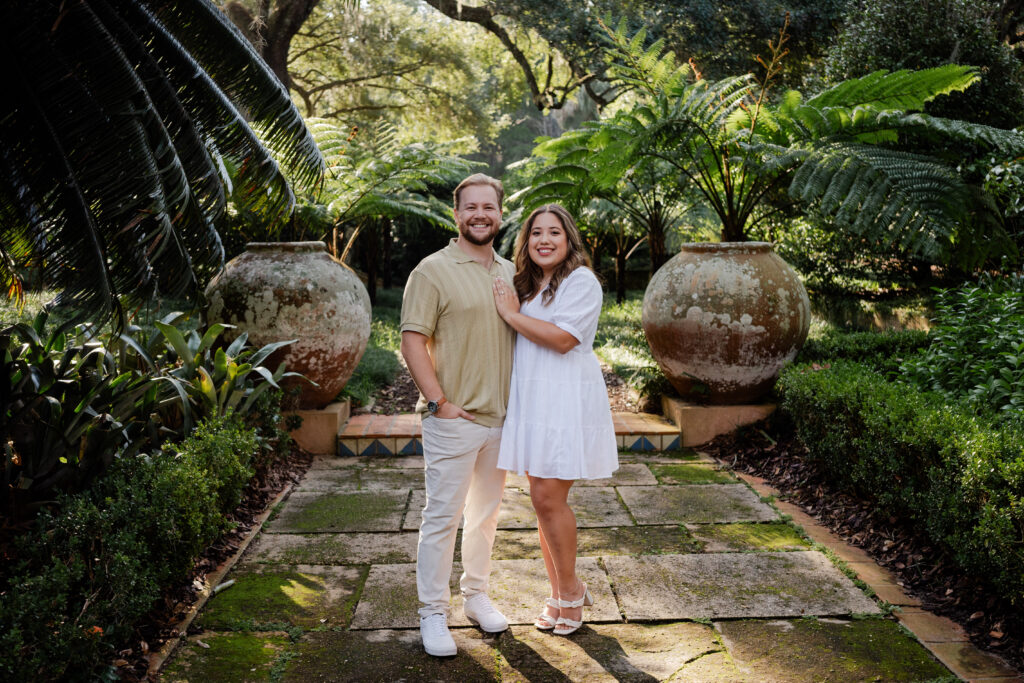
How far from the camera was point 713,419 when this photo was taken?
6.08 meters

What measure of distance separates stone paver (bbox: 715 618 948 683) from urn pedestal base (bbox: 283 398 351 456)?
3.53 meters

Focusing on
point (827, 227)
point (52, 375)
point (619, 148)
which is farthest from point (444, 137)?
point (52, 375)

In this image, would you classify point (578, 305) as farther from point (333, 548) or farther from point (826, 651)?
point (333, 548)

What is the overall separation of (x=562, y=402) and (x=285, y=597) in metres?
1.54

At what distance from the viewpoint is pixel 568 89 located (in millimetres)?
14930

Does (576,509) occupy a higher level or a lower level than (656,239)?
lower

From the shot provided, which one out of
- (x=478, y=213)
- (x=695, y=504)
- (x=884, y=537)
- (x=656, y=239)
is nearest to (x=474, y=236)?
(x=478, y=213)

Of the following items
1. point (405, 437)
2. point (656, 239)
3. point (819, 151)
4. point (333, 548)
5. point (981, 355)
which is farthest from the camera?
point (656, 239)

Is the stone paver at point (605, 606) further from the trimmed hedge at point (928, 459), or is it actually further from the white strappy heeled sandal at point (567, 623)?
the trimmed hedge at point (928, 459)

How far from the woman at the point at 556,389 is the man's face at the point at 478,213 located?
171 mm

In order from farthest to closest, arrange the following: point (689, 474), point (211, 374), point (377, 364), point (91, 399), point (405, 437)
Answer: point (377, 364) < point (405, 437) < point (689, 474) < point (211, 374) < point (91, 399)

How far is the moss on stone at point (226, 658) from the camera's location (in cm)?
280

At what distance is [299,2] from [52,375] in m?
8.69

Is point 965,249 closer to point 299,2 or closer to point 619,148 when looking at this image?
point 619,148
